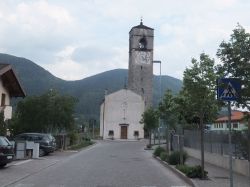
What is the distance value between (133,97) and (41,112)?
54.1 meters

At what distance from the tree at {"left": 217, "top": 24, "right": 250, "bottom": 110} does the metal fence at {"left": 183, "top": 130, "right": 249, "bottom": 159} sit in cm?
378

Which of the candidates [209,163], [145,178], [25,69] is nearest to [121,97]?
[209,163]

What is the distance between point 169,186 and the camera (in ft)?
51.7

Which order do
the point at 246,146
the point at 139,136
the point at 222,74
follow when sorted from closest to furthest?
the point at 222,74 → the point at 246,146 → the point at 139,136

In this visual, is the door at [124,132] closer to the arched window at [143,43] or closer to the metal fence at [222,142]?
the arched window at [143,43]

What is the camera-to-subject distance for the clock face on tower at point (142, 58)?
97625 millimetres

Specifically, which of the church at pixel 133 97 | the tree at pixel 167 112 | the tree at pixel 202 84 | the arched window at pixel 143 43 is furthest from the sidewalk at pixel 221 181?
the arched window at pixel 143 43

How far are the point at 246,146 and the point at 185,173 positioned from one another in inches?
101

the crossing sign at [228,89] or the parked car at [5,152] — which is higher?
the crossing sign at [228,89]

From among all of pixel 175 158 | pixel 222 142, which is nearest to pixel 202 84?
pixel 222 142

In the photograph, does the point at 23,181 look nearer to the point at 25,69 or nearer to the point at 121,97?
the point at 121,97

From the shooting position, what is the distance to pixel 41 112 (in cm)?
4169

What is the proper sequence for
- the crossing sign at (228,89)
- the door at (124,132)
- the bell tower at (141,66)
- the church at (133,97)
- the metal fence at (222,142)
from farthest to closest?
1. the bell tower at (141,66)
2. the church at (133,97)
3. the door at (124,132)
4. the metal fence at (222,142)
5. the crossing sign at (228,89)

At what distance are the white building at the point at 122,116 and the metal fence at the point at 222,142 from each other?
6046 cm
